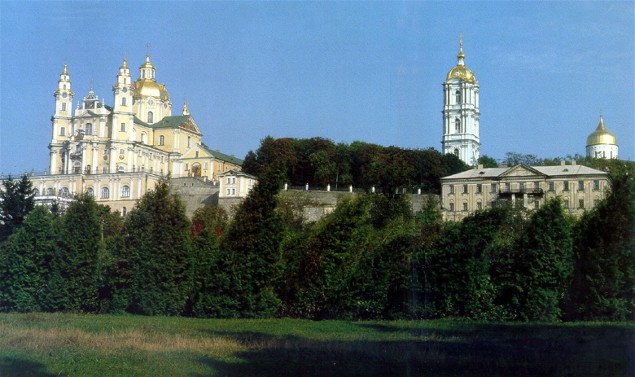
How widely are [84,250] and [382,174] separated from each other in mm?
46403

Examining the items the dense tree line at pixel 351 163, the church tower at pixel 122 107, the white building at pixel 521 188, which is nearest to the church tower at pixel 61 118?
the church tower at pixel 122 107

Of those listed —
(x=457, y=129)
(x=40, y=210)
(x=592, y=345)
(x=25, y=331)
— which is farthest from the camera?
(x=457, y=129)

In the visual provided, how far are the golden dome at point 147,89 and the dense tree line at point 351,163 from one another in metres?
24.2

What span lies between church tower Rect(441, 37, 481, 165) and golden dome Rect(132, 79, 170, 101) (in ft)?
133

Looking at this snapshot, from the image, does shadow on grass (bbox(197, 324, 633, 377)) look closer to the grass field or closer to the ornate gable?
the grass field

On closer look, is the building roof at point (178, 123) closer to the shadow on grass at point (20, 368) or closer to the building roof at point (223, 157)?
the building roof at point (223, 157)

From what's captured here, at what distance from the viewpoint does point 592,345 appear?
21234 millimetres

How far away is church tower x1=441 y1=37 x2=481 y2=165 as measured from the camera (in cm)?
12144

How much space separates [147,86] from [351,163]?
112 feet

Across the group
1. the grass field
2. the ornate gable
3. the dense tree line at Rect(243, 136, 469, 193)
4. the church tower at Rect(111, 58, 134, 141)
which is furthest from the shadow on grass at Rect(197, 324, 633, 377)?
the church tower at Rect(111, 58, 134, 141)

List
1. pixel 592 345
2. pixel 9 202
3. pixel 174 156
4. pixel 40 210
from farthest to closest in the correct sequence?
pixel 174 156, pixel 9 202, pixel 40 210, pixel 592 345

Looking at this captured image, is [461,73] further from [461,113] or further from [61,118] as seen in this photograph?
[61,118]

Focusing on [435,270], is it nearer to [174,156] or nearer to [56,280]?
[56,280]

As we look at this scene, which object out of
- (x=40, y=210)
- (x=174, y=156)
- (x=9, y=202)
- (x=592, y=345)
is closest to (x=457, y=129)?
(x=174, y=156)
